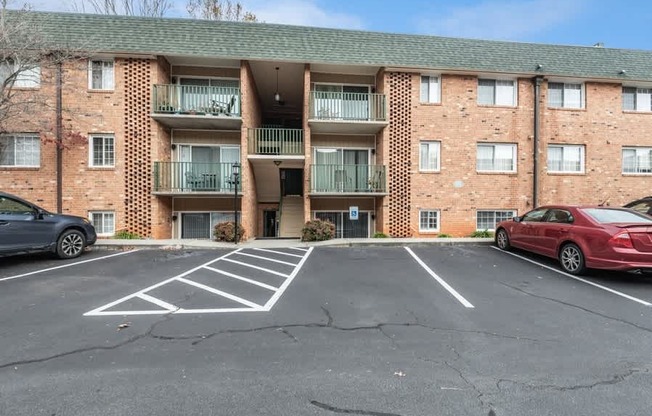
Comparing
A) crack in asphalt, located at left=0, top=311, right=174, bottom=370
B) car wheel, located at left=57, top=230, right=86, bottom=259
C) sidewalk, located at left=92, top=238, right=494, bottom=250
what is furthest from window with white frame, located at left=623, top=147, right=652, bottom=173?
car wheel, located at left=57, top=230, right=86, bottom=259

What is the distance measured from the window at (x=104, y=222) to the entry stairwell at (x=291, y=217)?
6266 mm

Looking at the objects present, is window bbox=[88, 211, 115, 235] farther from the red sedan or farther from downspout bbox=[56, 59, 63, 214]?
the red sedan

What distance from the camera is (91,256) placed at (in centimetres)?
838

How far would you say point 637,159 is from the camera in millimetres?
13203

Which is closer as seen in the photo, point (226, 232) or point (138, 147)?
point (226, 232)

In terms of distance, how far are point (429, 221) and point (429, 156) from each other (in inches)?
100

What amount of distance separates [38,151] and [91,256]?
5667mm

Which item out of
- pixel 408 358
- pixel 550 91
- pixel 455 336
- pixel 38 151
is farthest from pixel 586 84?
pixel 38 151

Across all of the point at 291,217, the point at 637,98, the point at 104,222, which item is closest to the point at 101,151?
the point at 104,222

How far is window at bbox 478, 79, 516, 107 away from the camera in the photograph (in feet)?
41.9

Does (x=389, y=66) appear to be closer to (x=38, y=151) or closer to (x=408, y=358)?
(x=408, y=358)

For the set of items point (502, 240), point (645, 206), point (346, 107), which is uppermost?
point (346, 107)

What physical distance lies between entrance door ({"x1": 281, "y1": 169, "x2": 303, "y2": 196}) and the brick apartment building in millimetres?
2429

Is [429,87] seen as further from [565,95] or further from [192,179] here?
[192,179]
